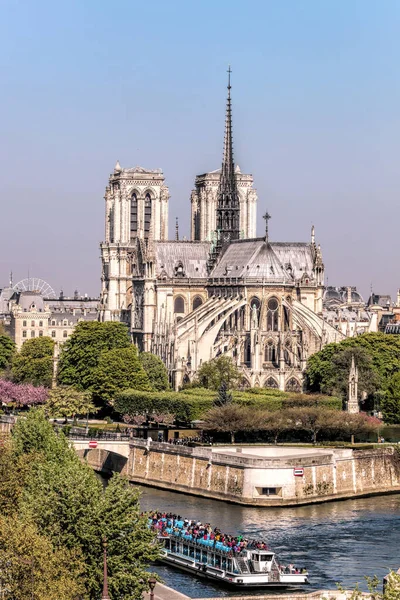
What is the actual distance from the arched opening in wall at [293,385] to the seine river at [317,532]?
160ft

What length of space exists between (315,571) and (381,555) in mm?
5038

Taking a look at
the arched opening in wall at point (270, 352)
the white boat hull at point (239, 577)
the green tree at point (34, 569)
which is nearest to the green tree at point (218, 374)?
the arched opening in wall at point (270, 352)

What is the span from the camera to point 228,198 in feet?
597

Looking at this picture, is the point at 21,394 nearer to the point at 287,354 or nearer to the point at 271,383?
the point at 271,383

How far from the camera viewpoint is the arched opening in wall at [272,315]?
172 meters

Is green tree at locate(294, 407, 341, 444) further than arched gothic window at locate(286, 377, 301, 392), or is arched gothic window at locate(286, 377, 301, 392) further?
arched gothic window at locate(286, 377, 301, 392)

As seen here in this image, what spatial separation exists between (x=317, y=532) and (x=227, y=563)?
12335mm

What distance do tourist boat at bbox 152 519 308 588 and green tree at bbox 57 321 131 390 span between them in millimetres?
60157

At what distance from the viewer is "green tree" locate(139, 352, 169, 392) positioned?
521ft

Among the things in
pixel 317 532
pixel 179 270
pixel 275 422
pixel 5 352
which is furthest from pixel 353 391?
pixel 317 532

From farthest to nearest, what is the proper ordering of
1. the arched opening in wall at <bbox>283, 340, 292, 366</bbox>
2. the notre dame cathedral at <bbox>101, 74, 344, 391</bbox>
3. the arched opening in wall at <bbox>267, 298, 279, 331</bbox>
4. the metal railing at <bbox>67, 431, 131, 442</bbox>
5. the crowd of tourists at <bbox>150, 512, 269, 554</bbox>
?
the arched opening in wall at <bbox>267, 298, 279, 331</bbox> → the arched opening in wall at <bbox>283, 340, 292, 366</bbox> → the notre dame cathedral at <bbox>101, 74, 344, 391</bbox> → the metal railing at <bbox>67, 431, 131, 442</bbox> → the crowd of tourists at <bbox>150, 512, 269, 554</bbox>

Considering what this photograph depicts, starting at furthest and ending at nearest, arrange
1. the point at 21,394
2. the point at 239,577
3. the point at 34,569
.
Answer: the point at 21,394, the point at 239,577, the point at 34,569

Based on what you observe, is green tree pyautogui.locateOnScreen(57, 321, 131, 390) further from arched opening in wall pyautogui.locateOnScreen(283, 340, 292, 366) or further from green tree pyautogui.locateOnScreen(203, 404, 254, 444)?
green tree pyautogui.locateOnScreen(203, 404, 254, 444)

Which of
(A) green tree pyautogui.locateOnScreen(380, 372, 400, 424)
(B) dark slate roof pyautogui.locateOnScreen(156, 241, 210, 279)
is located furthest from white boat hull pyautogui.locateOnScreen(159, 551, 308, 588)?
(B) dark slate roof pyautogui.locateOnScreen(156, 241, 210, 279)
